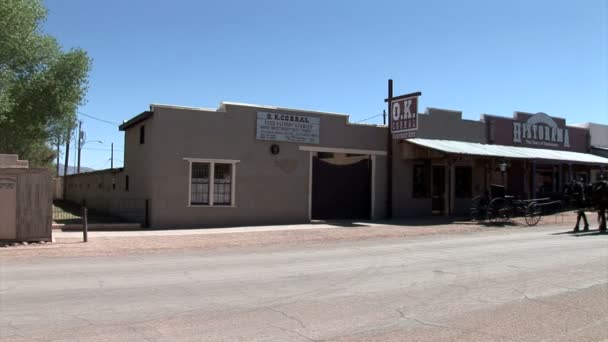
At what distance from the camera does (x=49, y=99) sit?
25750 mm

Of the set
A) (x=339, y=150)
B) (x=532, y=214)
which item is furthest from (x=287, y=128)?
(x=532, y=214)

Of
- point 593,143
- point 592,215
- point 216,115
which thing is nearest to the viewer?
point 216,115

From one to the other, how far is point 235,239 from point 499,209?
10.5 meters

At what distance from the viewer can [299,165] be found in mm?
20844

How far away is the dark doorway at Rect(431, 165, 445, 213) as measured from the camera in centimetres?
2473

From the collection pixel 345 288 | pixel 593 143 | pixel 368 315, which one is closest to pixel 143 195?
pixel 345 288

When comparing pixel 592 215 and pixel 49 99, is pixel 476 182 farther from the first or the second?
pixel 49 99

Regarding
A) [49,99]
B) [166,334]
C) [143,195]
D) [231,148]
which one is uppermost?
[49,99]

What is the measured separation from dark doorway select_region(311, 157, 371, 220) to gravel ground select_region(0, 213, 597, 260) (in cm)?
205

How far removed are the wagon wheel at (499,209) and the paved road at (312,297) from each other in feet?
26.8

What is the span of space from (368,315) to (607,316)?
285 centimetres

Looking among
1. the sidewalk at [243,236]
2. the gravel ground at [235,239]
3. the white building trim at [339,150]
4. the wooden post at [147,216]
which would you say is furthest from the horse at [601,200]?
the wooden post at [147,216]

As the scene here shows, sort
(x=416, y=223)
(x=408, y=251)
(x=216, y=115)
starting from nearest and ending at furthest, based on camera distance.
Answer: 1. (x=408, y=251)
2. (x=216, y=115)
3. (x=416, y=223)

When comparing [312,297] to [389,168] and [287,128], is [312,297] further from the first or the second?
[389,168]
